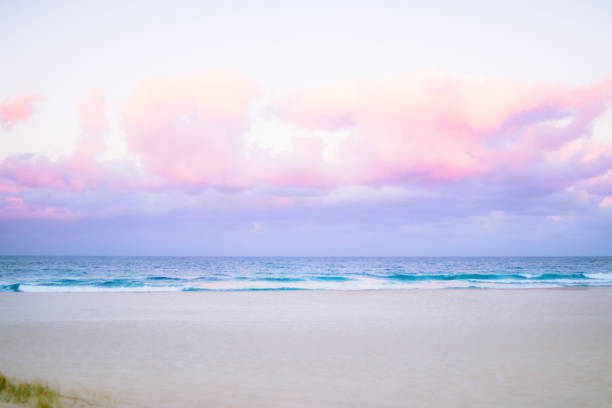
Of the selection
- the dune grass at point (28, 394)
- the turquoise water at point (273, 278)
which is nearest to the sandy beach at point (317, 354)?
the dune grass at point (28, 394)

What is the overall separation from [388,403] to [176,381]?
12.3 feet

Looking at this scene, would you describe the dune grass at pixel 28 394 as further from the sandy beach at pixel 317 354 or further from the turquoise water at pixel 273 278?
the turquoise water at pixel 273 278

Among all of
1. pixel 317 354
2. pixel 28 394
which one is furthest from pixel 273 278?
pixel 28 394

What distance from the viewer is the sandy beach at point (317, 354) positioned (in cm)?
665

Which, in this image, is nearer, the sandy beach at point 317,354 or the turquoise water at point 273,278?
the sandy beach at point 317,354

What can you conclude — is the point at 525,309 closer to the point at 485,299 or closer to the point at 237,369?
the point at 485,299

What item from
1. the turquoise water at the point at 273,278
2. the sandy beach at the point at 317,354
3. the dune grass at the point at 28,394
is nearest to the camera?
the dune grass at the point at 28,394

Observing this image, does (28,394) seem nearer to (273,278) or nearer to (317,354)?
(317,354)

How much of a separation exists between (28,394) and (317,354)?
544 centimetres

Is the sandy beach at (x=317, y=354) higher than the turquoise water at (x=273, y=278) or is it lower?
higher

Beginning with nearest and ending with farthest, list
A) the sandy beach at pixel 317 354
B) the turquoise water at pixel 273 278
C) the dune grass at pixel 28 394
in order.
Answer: the dune grass at pixel 28 394 < the sandy beach at pixel 317 354 < the turquoise water at pixel 273 278

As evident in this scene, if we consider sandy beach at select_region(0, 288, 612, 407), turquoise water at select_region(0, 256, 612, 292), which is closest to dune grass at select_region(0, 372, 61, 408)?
sandy beach at select_region(0, 288, 612, 407)

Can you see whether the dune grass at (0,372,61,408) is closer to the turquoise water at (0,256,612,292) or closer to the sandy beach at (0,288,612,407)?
the sandy beach at (0,288,612,407)

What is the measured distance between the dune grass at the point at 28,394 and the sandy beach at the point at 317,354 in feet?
2.14
